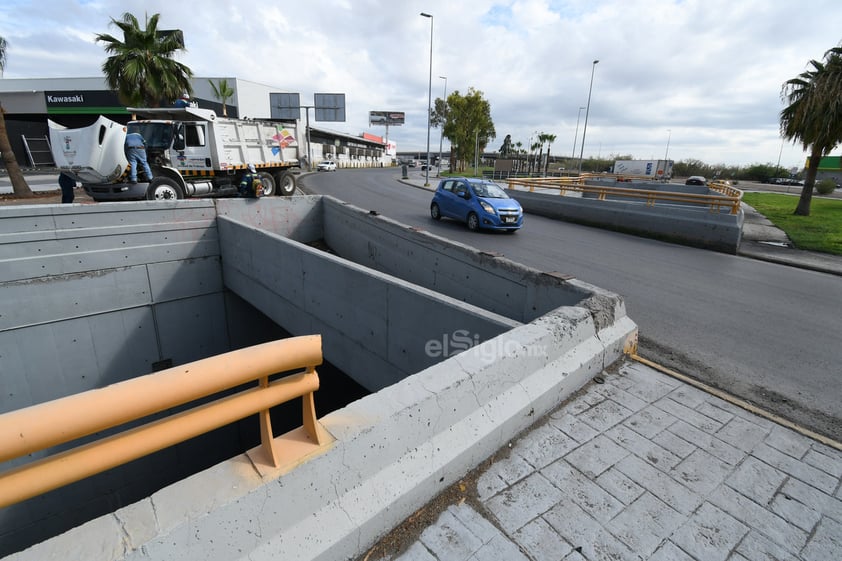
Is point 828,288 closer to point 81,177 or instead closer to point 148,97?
point 81,177

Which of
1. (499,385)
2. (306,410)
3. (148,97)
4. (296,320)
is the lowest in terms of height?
(296,320)

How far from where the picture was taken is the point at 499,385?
3004 millimetres

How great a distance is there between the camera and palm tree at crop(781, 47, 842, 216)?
49.2 ft

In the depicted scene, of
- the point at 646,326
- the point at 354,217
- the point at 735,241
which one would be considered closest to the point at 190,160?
the point at 354,217

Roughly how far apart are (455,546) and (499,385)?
1110 mm

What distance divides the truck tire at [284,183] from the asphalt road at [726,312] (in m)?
8.67

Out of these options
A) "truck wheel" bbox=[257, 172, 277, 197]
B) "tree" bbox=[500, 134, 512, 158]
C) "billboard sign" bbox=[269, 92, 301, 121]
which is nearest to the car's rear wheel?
"truck wheel" bbox=[257, 172, 277, 197]

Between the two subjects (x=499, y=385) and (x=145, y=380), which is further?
(x=499, y=385)

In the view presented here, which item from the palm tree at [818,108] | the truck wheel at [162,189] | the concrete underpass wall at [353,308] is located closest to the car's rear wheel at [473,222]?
the concrete underpass wall at [353,308]

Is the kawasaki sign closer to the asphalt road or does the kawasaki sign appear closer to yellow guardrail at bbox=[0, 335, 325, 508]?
the asphalt road

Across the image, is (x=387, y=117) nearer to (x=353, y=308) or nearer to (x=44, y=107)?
(x=44, y=107)

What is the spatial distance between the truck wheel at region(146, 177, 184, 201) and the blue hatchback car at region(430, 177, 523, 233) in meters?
8.45

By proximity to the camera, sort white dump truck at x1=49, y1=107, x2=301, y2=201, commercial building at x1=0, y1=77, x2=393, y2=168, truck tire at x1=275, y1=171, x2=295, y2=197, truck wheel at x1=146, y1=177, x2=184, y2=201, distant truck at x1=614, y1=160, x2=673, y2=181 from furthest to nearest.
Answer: distant truck at x1=614, y1=160, x2=673, y2=181
commercial building at x1=0, y1=77, x2=393, y2=168
truck tire at x1=275, y1=171, x2=295, y2=197
truck wheel at x1=146, y1=177, x2=184, y2=201
white dump truck at x1=49, y1=107, x2=301, y2=201

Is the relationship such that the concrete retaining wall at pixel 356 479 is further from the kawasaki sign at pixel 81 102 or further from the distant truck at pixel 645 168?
the kawasaki sign at pixel 81 102
